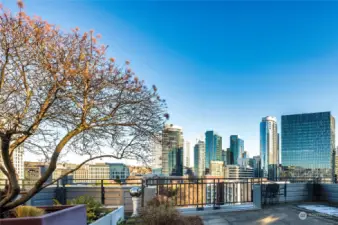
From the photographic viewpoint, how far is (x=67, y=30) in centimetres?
344

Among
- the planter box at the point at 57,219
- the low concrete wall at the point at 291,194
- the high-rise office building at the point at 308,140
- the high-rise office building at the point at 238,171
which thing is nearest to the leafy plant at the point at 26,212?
the planter box at the point at 57,219

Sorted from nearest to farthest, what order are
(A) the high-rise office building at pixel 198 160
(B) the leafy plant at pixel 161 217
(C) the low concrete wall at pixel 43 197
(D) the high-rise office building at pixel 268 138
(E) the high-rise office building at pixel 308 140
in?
(B) the leafy plant at pixel 161 217
(C) the low concrete wall at pixel 43 197
(E) the high-rise office building at pixel 308 140
(A) the high-rise office building at pixel 198 160
(D) the high-rise office building at pixel 268 138

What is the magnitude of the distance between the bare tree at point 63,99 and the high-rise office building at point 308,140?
176 feet

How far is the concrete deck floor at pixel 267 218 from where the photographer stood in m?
5.35

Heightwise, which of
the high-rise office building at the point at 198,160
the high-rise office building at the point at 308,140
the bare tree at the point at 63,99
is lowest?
the high-rise office building at the point at 198,160

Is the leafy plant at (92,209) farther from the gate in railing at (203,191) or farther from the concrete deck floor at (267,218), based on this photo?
the concrete deck floor at (267,218)

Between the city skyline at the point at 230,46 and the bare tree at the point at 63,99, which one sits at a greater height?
the city skyline at the point at 230,46

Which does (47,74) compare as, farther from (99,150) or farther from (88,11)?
(88,11)

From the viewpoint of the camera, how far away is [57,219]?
2.82 meters

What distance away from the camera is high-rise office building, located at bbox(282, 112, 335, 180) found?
1917 inches

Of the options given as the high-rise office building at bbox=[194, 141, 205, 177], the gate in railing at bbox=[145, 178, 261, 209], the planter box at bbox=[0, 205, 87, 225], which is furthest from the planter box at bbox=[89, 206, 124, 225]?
the high-rise office building at bbox=[194, 141, 205, 177]

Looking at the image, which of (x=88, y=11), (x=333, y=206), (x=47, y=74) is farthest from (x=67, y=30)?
(x=333, y=206)

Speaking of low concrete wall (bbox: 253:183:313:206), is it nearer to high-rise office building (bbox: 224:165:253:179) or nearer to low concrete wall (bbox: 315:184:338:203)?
low concrete wall (bbox: 315:184:338:203)

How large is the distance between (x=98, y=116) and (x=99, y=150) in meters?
0.80
